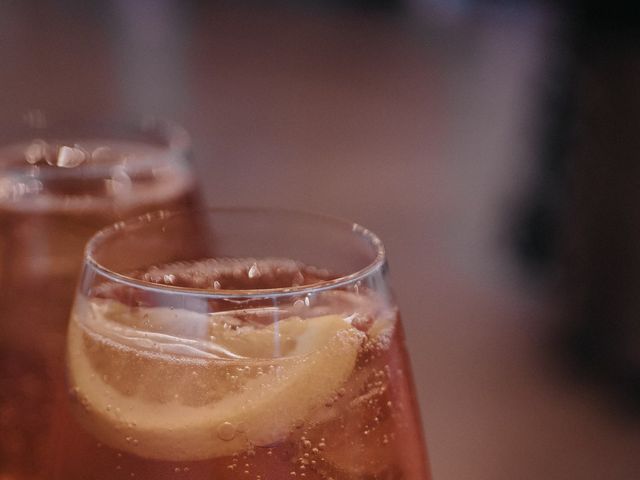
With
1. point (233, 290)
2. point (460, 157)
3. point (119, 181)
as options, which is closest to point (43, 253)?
point (119, 181)

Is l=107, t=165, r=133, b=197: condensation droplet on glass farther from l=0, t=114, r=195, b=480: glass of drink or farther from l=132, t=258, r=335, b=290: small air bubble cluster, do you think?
l=132, t=258, r=335, b=290: small air bubble cluster

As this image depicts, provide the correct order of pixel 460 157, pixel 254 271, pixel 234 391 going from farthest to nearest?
pixel 460 157 < pixel 254 271 < pixel 234 391

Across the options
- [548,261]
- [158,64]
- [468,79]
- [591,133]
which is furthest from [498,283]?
[158,64]

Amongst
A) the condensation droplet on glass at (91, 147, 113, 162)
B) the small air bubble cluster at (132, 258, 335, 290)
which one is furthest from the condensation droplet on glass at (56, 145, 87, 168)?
the small air bubble cluster at (132, 258, 335, 290)

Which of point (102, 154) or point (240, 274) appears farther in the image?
point (102, 154)

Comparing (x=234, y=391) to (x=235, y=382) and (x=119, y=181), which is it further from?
(x=119, y=181)

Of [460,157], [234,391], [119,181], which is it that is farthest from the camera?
[460,157]

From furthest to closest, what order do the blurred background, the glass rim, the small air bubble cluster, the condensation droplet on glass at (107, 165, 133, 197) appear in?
the blurred background, the condensation droplet on glass at (107, 165, 133, 197), the small air bubble cluster, the glass rim

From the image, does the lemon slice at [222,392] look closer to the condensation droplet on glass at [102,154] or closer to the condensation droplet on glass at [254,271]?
the condensation droplet on glass at [254,271]
